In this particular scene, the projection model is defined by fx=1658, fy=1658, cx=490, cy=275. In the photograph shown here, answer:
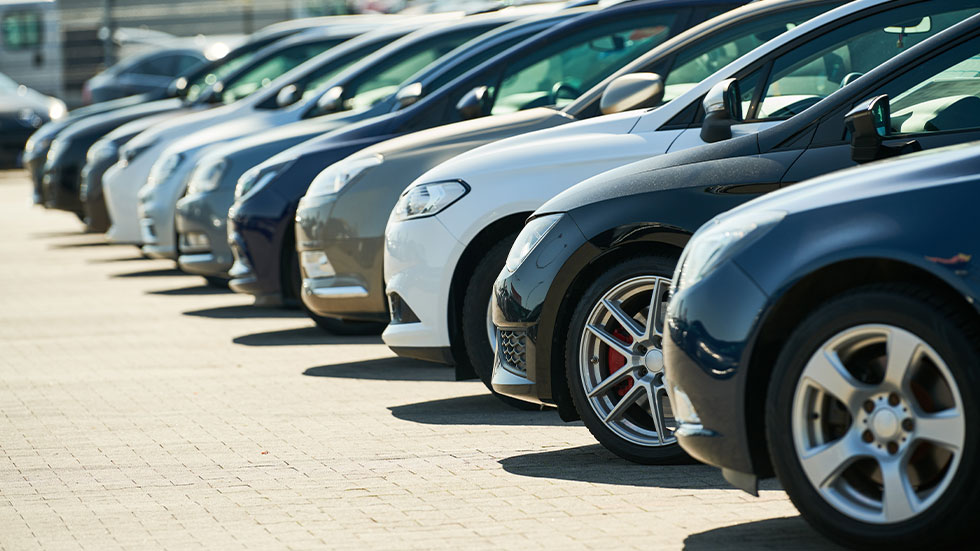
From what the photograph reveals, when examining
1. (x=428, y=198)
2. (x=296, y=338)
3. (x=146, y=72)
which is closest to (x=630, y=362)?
(x=428, y=198)

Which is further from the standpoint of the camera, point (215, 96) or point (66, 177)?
point (66, 177)

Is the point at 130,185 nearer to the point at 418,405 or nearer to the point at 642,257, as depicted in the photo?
the point at 418,405

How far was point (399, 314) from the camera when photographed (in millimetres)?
7590

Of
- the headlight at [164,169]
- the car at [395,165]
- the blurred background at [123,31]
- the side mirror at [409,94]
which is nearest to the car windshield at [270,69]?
the headlight at [164,169]

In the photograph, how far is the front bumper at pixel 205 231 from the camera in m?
11.5

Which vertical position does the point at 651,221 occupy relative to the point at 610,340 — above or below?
above

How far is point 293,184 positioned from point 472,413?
3.29m

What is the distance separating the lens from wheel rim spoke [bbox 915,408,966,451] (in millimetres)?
4109

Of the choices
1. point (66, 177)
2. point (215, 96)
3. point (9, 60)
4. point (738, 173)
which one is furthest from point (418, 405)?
point (9, 60)

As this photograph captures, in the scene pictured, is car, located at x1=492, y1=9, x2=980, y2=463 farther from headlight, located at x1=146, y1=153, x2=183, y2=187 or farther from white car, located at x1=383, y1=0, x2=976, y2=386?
headlight, located at x1=146, y1=153, x2=183, y2=187

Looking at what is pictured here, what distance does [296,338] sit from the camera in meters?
10.3

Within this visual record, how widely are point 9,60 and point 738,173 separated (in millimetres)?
33678

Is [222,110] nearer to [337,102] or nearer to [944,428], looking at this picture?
[337,102]

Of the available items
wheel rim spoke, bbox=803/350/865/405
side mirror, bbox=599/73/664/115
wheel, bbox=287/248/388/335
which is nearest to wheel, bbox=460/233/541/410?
side mirror, bbox=599/73/664/115
